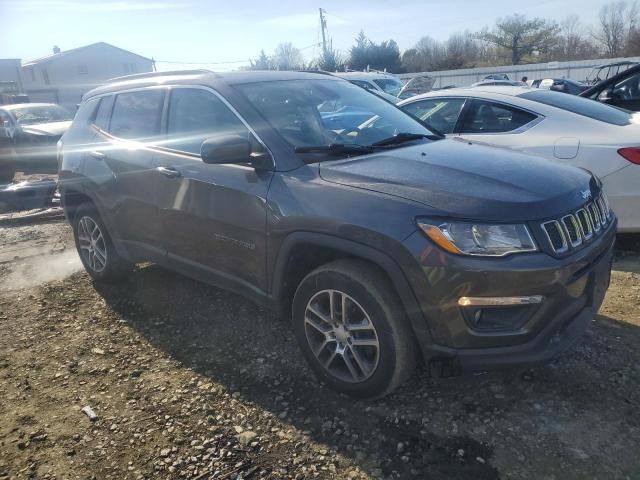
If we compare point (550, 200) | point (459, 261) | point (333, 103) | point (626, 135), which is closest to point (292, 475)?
point (459, 261)

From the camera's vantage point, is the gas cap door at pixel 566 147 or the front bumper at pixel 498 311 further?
the gas cap door at pixel 566 147

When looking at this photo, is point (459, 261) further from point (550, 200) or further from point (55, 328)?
point (55, 328)

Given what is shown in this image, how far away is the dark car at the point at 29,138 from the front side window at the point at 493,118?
31.9 feet

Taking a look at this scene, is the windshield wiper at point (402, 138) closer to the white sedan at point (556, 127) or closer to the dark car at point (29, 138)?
the white sedan at point (556, 127)

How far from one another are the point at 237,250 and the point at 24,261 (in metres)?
3.69

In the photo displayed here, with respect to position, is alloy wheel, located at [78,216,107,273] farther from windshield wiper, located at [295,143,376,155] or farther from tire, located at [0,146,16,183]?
tire, located at [0,146,16,183]

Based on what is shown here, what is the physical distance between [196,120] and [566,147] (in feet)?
10.3

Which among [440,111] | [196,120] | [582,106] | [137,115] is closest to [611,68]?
[582,106]

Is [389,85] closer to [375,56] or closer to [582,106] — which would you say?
[582,106]

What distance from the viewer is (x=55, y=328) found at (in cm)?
402

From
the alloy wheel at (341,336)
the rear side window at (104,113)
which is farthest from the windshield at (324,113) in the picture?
the rear side window at (104,113)

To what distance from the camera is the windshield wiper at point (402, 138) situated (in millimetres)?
3336

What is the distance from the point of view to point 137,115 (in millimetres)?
4090

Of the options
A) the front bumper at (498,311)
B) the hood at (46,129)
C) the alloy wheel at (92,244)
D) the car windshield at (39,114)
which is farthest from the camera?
the car windshield at (39,114)
